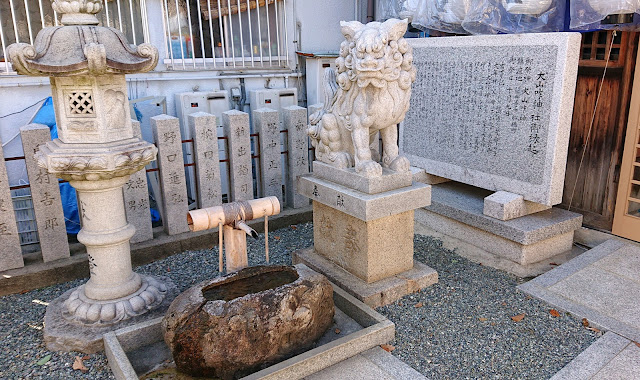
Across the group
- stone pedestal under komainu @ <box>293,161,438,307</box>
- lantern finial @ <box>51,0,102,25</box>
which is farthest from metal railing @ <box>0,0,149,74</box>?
stone pedestal under komainu @ <box>293,161,438,307</box>

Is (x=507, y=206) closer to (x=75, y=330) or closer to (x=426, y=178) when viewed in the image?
(x=426, y=178)

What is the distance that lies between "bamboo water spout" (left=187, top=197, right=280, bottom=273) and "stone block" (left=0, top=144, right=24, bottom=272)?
7.53ft

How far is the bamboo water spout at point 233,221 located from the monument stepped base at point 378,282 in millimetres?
987

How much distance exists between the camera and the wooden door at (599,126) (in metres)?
5.19

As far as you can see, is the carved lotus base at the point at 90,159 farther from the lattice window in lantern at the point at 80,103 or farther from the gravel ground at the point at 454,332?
the gravel ground at the point at 454,332

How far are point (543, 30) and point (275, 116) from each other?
3.39m

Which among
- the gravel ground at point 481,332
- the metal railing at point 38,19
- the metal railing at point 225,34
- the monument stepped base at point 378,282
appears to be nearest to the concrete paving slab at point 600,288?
the gravel ground at point 481,332

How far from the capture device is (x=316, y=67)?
27.7 ft

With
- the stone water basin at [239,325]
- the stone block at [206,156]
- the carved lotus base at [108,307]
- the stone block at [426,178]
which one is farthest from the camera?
the stone block at [426,178]

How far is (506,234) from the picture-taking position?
507 centimetres

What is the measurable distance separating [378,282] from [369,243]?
0.42 m

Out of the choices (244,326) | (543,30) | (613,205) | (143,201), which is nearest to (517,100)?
(543,30)

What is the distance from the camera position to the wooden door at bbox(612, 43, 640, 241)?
200 inches

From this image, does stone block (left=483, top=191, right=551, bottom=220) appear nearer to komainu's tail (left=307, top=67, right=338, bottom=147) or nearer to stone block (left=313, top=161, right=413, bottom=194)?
stone block (left=313, top=161, right=413, bottom=194)
